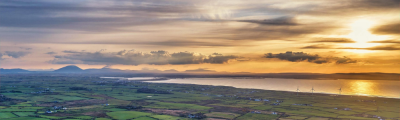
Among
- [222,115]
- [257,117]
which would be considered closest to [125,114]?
[222,115]

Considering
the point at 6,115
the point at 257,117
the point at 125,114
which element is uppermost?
the point at 257,117

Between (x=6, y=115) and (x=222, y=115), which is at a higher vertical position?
(x=222, y=115)

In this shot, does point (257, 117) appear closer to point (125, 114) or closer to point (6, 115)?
point (125, 114)

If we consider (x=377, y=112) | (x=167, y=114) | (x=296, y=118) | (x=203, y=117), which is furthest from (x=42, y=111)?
(x=377, y=112)

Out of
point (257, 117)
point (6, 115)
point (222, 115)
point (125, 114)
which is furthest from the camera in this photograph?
point (222, 115)

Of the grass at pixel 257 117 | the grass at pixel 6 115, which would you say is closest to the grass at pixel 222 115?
the grass at pixel 257 117

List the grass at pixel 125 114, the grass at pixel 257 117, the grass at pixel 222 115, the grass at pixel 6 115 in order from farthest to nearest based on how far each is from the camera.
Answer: the grass at pixel 222 115 < the grass at pixel 257 117 < the grass at pixel 125 114 < the grass at pixel 6 115

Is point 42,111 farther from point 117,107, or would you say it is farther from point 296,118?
point 296,118

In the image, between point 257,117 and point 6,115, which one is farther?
point 257,117

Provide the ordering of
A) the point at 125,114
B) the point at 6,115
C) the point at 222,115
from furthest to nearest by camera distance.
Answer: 1. the point at 222,115
2. the point at 125,114
3. the point at 6,115

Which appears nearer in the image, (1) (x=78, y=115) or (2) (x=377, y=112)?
(1) (x=78, y=115)

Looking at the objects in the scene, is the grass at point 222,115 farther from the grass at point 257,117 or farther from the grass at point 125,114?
the grass at point 125,114
